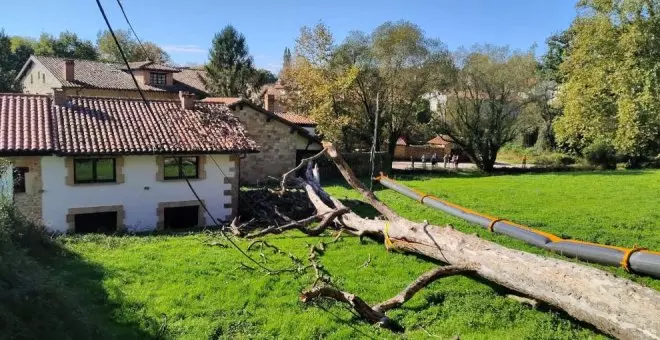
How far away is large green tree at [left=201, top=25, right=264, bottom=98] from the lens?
52719mm

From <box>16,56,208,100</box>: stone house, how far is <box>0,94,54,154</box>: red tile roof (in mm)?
22553

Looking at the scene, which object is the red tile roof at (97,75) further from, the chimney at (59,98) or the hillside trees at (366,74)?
the chimney at (59,98)

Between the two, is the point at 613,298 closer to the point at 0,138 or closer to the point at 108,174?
the point at 108,174

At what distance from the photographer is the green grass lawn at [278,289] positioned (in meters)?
9.44

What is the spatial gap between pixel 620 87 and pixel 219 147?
58.9 ft

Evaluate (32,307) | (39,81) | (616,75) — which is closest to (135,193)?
(32,307)

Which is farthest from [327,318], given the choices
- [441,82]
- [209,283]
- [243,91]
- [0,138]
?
[243,91]

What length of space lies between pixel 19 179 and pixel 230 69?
1497 inches

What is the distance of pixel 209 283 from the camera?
11383mm

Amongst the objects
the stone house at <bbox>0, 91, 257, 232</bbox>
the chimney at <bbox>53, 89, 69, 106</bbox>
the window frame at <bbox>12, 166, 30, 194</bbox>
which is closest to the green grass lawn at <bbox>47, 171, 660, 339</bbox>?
the stone house at <bbox>0, 91, 257, 232</bbox>

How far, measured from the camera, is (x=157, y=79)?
47.8m

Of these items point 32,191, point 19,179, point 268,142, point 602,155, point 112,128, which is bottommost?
point 32,191

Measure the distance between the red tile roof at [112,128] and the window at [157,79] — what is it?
27292 mm

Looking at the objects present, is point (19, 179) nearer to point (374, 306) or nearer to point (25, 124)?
point (25, 124)
